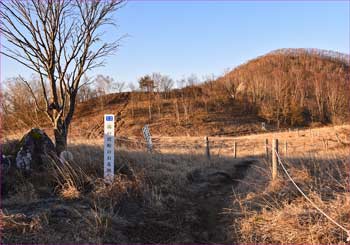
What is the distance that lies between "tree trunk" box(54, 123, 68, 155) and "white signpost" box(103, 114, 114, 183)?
74.5 inches

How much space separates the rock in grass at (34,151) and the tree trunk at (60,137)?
1.01 ft

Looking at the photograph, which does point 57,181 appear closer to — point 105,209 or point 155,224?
point 105,209

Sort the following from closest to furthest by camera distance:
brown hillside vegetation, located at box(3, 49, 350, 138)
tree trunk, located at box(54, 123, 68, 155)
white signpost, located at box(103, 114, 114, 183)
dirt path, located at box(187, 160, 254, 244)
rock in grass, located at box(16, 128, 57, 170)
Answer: dirt path, located at box(187, 160, 254, 244)
white signpost, located at box(103, 114, 114, 183)
rock in grass, located at box(16, 128, 57, 170)
tree trunk, located at box(54, 123, 68, 155)
brown hillside vegetation, located at box(3, 49, 350, 138)

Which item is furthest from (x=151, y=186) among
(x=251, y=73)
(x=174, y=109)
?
(x=251, y=73)

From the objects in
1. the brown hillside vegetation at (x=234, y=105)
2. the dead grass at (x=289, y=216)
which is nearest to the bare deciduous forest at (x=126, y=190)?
the dead grass at (x=289, y=216)

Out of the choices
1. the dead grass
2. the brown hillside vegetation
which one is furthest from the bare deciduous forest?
the brown hillside vegetation

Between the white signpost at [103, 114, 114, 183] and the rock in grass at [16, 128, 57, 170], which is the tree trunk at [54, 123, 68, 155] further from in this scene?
the white signpost at [103, 114, 114, 183]

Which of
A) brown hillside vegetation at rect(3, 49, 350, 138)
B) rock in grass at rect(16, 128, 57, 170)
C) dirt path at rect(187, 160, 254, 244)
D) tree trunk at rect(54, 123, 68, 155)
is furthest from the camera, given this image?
brown hillside vegetation at rect(3, 49, 350, 138)

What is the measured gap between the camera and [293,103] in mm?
56562

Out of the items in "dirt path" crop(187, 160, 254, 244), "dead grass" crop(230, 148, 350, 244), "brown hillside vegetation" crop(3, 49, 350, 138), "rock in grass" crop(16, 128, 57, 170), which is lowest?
"dirt path" crop(187, 160, 254, 244)

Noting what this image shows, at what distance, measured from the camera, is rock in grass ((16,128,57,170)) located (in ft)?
24.8

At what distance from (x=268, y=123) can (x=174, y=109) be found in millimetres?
15949

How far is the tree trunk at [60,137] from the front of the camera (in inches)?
339

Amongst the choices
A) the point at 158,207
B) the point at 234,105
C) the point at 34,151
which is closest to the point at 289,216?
the point at 158,207
